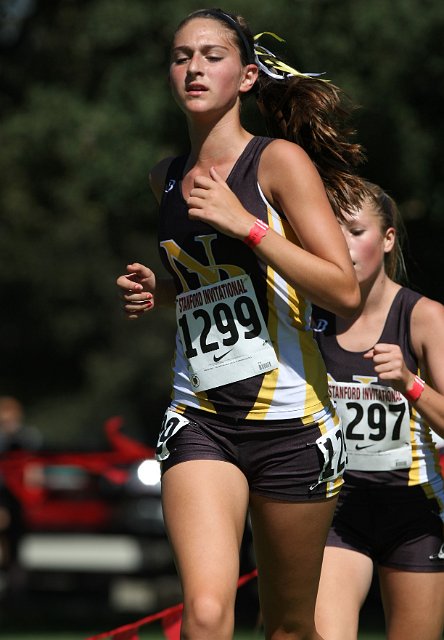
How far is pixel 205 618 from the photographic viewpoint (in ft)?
11.7

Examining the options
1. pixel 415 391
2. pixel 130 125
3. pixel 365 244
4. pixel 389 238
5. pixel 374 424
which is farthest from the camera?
pixel 130 125

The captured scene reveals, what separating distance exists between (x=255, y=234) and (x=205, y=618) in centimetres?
106

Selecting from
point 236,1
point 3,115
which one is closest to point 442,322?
point 236,1

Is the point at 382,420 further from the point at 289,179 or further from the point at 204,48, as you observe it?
the point at 204,48

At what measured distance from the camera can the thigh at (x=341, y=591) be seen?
4402mm

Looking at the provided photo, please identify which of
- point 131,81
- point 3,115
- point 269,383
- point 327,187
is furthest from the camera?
point 3,115

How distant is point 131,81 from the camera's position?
11.6m

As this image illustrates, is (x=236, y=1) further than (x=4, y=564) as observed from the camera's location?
No

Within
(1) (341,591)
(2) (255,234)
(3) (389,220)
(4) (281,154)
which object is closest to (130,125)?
(3) (389,220)

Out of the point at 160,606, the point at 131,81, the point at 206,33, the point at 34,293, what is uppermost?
the point at 131,81

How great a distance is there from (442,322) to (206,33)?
51.0 inches

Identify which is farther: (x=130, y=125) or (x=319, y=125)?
(x=130, y=125)

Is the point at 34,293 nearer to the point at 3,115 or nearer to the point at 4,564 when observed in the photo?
the point at 3,115

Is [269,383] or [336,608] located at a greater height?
[269,383]
